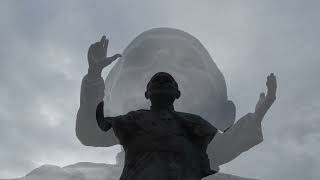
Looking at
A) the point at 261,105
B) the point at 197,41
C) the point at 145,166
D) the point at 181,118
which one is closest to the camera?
the point at 145,166

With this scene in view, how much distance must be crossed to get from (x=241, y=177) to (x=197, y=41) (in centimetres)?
332

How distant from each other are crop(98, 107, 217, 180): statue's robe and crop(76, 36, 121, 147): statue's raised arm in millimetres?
5494

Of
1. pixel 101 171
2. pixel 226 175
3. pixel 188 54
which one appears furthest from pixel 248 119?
pixel 101 171

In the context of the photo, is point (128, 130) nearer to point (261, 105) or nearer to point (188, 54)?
point (261, 105)

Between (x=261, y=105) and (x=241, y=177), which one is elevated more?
(x=261, y=105)

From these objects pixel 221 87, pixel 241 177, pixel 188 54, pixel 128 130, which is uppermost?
pixel 188 54

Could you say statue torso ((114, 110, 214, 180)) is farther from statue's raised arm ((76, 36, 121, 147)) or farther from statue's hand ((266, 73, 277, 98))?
statue's hand ((266, 73, 277, 98))

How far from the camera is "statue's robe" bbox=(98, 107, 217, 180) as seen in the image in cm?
458

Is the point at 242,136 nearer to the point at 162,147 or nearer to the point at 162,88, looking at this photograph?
the point at 162,88

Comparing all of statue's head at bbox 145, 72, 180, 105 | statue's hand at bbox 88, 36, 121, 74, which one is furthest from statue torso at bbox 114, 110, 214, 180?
statue's hand at bbox 88, 36, 121, 74

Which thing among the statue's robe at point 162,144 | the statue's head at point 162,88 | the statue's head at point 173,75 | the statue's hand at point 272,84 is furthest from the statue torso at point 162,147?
the statue's head at point 173,75

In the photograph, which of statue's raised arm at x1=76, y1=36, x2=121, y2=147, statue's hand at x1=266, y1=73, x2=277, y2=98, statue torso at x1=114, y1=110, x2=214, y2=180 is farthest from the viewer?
statue's hand at x1=266, y1=73, x2=277, y2=98

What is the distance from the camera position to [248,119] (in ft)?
40.3

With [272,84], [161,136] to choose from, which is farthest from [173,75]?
[161,136]
